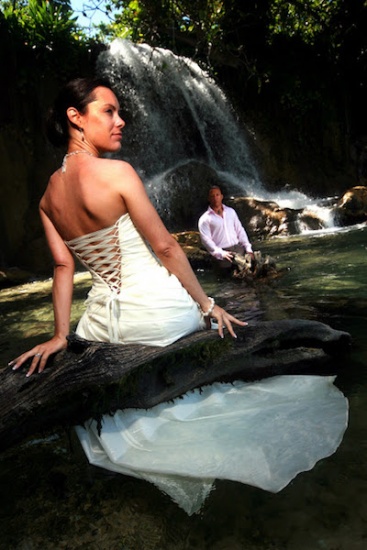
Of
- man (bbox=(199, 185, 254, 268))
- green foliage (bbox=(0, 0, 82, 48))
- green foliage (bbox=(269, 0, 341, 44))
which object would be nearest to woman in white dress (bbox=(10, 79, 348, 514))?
man (bbox=(199, 185, 254, 268))

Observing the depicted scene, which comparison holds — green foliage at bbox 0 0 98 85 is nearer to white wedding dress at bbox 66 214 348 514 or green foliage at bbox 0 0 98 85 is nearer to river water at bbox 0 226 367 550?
white wedding dress at bbox 66 214 348 514

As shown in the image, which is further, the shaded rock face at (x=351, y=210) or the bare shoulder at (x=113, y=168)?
the shaded rock face at (x=351, y=210)

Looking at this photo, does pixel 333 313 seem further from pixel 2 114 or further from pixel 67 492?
pixel 2 114

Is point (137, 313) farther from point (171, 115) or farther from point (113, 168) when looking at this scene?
point (171, 115)

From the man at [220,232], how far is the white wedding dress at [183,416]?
14.6 ft

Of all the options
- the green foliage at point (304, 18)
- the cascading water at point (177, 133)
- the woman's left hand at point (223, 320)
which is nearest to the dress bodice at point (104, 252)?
the woman's left hand at point (223, 320)

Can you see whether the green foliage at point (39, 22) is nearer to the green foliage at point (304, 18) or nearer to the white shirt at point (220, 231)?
the green foliage at point (304, 18)

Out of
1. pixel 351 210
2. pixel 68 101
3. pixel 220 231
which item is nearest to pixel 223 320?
pixel 68 101

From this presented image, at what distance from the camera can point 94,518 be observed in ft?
5.64

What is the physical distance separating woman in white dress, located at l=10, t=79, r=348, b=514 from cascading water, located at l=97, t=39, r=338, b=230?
11109mm

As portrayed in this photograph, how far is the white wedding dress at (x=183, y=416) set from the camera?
175 centimetres

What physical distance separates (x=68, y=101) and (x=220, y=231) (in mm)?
4854

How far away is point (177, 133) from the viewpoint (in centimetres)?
1552

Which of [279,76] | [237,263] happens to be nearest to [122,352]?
[237,263]
